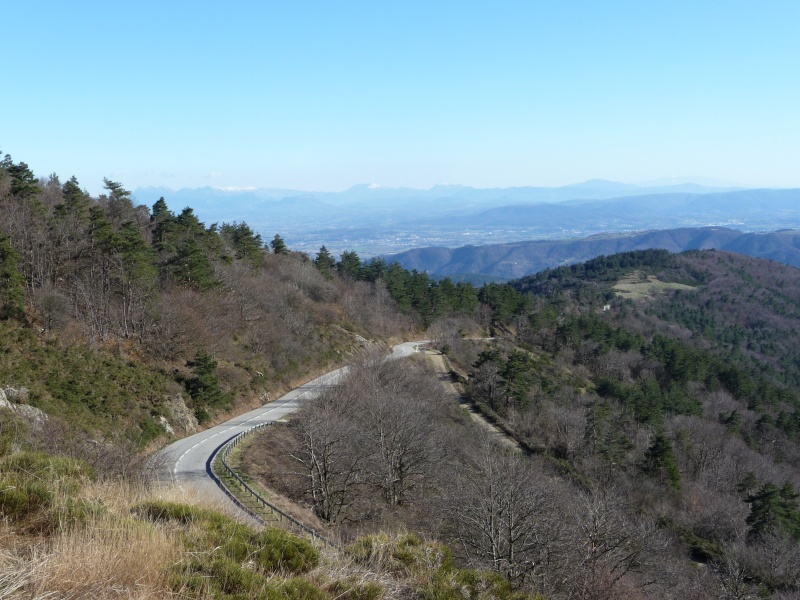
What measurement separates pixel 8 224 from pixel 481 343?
4179 cm

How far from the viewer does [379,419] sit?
22328mm

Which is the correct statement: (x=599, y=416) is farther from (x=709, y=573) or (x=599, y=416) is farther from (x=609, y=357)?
(x=609, y=357)

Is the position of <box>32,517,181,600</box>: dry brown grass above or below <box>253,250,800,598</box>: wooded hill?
above

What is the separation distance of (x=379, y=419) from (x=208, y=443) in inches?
315

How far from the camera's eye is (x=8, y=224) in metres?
28.0

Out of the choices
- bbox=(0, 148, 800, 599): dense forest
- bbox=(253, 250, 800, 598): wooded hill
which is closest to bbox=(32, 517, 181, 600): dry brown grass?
bbox=(0, 148, 800, 599): dense forest

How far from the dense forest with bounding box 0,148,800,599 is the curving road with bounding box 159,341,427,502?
1.19 meters

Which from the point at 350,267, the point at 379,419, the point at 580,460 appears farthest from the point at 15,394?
the point at 350,267

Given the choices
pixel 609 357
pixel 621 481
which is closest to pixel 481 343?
pixel 609 357

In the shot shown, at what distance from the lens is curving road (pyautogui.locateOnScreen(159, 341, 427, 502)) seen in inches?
715

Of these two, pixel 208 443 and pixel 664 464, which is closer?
pixel 208 443

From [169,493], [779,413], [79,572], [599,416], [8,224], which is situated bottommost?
[779,413]

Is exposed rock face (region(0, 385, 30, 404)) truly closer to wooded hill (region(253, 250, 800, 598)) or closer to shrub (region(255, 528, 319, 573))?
wooded hill (region(253, 250, 800, 598))

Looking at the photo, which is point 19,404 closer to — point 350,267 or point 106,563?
point 106,563
